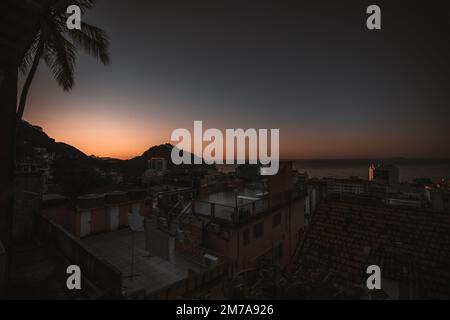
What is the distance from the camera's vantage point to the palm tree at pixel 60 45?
6.16 meters

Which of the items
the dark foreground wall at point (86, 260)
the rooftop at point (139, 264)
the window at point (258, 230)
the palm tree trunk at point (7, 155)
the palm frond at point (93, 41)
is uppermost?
the palm frond at point (93, 41)

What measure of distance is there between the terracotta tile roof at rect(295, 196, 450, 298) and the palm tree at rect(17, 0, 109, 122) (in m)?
9.54

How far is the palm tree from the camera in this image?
20.2 feet

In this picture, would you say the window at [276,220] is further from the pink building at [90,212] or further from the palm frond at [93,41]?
the palm frond at [93,41]

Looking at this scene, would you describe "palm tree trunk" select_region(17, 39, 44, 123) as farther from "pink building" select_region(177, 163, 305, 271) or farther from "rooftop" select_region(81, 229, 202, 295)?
"pink building" select_region(177, 163, 305, 271)

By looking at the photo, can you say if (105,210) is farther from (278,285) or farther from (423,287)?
(423,287)

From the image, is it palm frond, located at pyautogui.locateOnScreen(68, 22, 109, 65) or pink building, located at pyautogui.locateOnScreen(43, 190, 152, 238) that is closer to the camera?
palm frond, located at pyautogui.locateOnScreen(68, 22, 109, 65)

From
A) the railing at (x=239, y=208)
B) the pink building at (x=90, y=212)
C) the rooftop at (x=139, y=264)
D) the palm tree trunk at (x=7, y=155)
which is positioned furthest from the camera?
the pink building at (x=90, y=212)

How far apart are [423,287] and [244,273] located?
5615mm

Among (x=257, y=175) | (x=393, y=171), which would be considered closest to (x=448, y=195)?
(x=393, y=171)

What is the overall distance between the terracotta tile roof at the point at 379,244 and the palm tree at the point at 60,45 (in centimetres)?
954

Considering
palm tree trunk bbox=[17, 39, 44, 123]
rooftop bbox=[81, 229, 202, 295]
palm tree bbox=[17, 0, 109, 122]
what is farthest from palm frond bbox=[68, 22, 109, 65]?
rooftop bbox=[81, 229, 202, 295]

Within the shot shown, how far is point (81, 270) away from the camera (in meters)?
5.77

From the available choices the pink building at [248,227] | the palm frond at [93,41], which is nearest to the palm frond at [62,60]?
the palm frond at [93,41]
